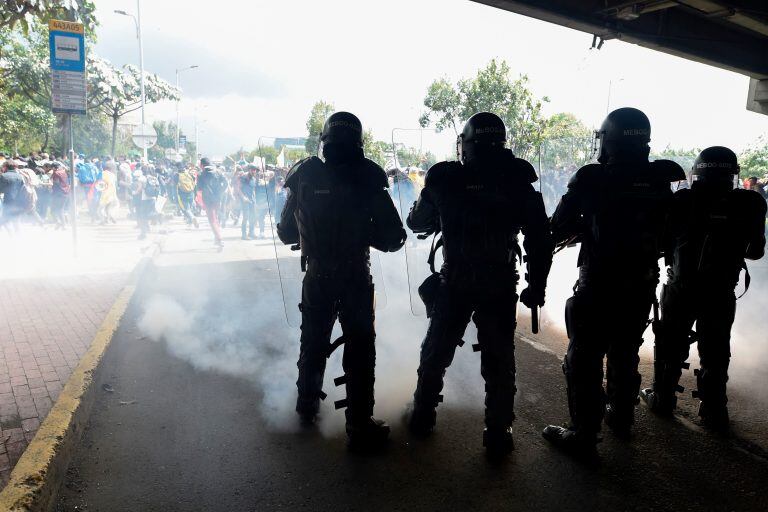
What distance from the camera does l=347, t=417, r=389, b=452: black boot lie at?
299cm

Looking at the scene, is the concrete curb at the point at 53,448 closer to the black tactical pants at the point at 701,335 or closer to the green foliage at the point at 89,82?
the black tactical pants at the point at 701,335

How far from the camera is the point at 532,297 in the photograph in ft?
9.84

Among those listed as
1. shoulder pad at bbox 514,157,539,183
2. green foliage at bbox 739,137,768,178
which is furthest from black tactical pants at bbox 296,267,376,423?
green foliage at bbox 739,137,768,178

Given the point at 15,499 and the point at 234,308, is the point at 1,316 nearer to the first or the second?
the point at 234,308

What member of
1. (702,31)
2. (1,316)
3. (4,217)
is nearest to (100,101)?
(4,217)

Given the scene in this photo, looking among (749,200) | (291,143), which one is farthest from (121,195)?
(749,200)

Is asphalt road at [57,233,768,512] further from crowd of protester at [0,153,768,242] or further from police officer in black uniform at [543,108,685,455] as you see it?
crowd of protester at [0,153,768,242]

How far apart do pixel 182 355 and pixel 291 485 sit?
248 cm

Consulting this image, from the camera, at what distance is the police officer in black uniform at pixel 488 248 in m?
2.79

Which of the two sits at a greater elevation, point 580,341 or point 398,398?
point 580,341

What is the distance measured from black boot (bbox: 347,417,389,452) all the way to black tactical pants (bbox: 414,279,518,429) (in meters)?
0.50

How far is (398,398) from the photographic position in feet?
12.0

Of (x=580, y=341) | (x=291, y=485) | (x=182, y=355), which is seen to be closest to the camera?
(x=291, y=485)

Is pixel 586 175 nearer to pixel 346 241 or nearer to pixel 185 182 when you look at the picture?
pixel 346 241
